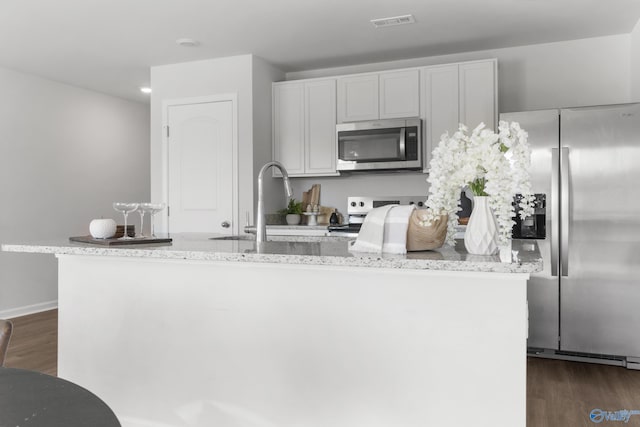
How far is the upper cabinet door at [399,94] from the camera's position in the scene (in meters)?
4.21

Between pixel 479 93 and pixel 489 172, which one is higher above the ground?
pixel 479 93

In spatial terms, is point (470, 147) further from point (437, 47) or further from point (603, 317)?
point (437, 47)

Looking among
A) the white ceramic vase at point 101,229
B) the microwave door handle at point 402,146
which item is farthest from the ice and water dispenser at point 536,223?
the white ceramic vase at point 101,229

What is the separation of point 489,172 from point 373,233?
436 mm

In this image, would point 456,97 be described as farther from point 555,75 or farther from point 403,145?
point 555,75

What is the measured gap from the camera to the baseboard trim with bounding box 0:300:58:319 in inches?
191

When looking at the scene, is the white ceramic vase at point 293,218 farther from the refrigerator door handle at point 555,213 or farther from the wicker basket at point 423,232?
the wicker basket at point 423,232

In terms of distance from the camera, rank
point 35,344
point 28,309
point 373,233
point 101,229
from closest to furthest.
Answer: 1. point 373,233
2. point 101,229
3. point 35,344
4. point 28,309

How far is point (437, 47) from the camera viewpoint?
13.9 feet

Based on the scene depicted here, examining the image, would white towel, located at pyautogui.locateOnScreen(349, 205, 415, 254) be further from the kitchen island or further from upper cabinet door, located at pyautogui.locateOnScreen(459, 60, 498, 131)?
upper cabinet door, located at pyautogui.locateOnScreen(459, 60, 498, 131)

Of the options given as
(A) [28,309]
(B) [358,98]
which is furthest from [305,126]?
(A) [28,309]

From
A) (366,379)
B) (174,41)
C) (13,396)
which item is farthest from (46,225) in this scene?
(13,396)

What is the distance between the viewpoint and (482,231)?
169 cm

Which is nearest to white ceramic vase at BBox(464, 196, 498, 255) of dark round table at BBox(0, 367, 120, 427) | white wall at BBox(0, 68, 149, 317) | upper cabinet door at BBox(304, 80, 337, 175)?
dark round table at BBox(0, 367, 120, 427)
